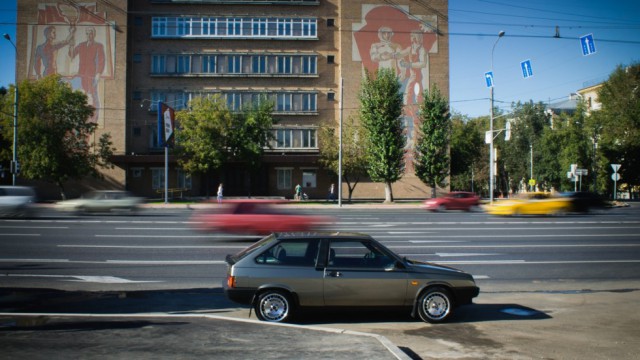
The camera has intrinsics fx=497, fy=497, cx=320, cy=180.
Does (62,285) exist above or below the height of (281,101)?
below

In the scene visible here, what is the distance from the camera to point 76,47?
48094mm

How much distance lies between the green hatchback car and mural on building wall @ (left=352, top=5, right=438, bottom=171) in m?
43.0

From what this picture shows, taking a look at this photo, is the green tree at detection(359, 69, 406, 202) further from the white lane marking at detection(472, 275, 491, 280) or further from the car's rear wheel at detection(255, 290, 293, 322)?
the car's rear wheel at detection(255, 290, 293, 322)

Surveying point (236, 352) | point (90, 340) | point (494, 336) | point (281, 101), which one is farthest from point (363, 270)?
point (281, 101)

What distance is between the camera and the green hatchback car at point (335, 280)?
7.62m

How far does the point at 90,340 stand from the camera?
608 cm

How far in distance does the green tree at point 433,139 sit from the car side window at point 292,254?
1507 inches

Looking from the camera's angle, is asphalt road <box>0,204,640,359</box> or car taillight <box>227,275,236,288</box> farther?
car taillight <box>227,275,236,288</box>

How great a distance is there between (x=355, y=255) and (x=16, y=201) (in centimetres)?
2149

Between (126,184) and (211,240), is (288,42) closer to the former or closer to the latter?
(126,184)

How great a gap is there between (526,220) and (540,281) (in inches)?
609

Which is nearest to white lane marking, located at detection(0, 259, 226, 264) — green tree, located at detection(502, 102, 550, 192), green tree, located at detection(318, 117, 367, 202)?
green tree, located at detection(318, 117, 367, 202)

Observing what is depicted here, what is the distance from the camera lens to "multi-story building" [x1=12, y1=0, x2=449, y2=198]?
162 ft

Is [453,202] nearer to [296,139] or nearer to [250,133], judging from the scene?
[250,133]
